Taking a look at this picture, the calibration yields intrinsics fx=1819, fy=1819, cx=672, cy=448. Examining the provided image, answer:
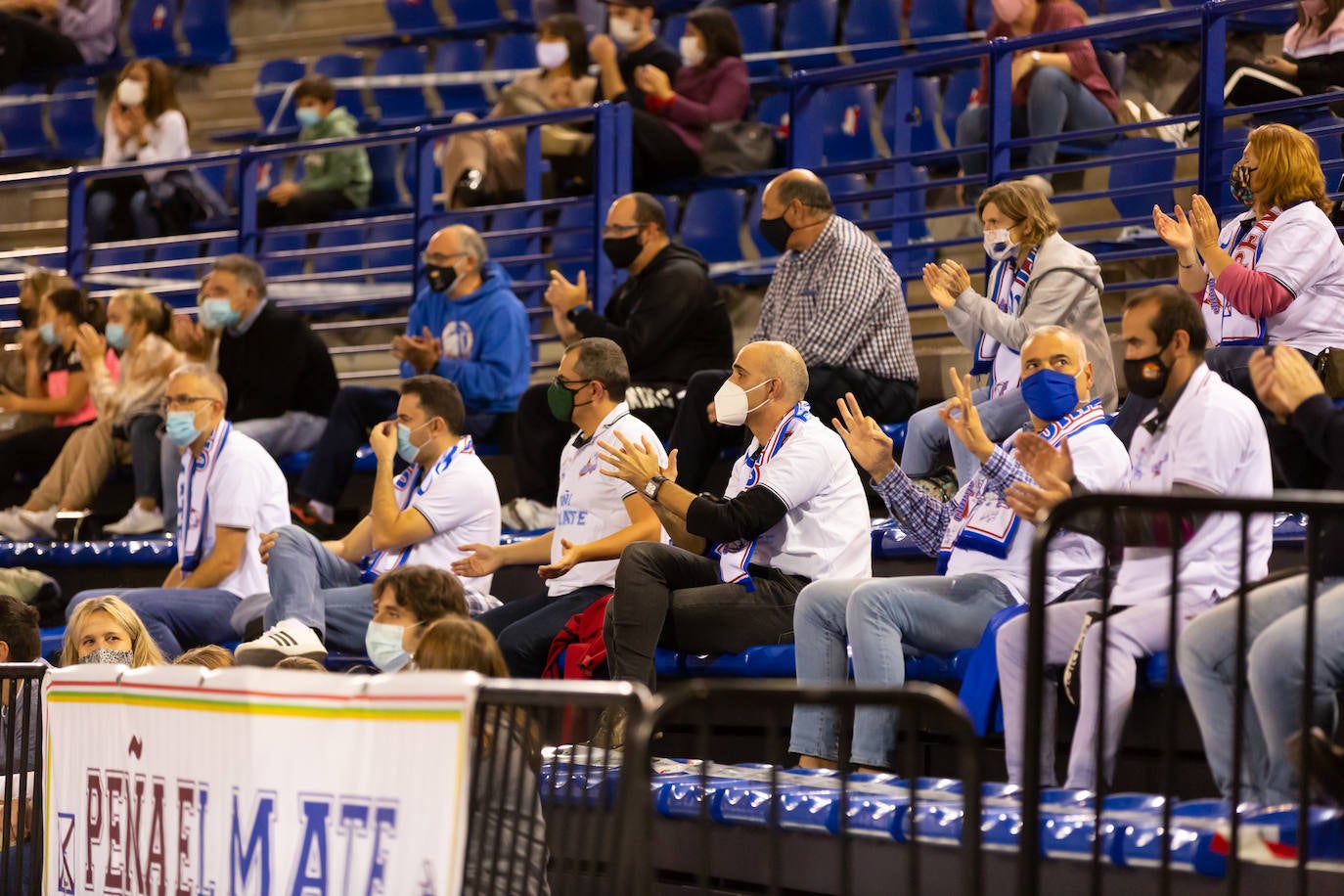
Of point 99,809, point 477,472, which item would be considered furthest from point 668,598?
point 99,809

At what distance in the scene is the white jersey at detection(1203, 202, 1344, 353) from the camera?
604cm

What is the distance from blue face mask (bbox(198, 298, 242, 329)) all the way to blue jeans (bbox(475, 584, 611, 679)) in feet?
10.9

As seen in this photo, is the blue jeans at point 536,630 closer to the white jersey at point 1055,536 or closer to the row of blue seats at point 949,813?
the row of blue seats at point 949,813

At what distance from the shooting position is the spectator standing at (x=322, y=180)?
1182 centimetres

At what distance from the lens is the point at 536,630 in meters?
6.61

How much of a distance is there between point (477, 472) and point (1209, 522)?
4443mm

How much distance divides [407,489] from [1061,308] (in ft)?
9.42

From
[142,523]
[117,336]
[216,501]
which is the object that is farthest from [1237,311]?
[117,336]

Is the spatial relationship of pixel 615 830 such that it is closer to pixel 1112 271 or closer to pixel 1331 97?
pixel 1331 97

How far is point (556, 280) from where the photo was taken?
333 inches

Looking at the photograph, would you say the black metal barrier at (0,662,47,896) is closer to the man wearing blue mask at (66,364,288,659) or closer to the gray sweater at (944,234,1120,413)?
the man wearing blue mask at (66,364,288,659)

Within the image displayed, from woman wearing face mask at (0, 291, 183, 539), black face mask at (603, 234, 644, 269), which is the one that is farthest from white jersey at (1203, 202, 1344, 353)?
woman wearing face mask at (0, 291, 183, 539)

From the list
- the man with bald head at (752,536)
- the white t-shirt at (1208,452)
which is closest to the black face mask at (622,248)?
the man with bald head at (752,536)

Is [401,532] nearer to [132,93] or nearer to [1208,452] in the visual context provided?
[1208,452]
